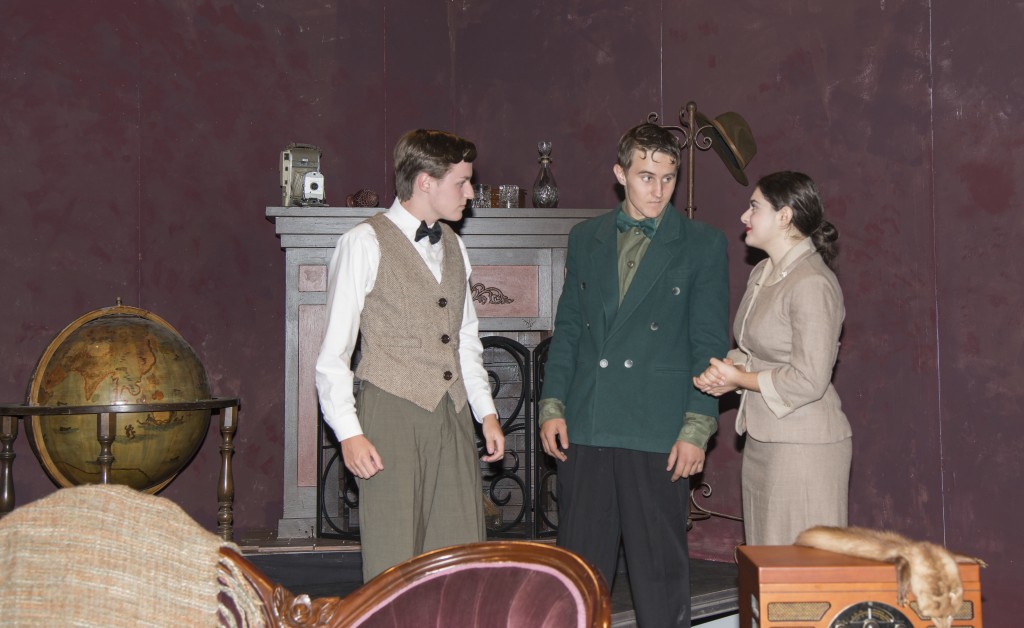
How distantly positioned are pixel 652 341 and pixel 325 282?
2.09 metres

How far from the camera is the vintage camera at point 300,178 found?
4352 mm

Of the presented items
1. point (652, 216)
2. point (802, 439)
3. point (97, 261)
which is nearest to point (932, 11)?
point (652, 216)

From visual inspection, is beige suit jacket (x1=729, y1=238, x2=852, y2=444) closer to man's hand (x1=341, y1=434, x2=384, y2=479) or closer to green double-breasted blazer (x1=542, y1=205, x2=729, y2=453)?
green double-breasted blazer (x1=542, y1=205, x2=729, y2=453)

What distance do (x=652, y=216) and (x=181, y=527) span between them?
5.31 ft

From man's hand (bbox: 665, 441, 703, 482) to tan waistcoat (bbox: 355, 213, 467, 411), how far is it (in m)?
0.56

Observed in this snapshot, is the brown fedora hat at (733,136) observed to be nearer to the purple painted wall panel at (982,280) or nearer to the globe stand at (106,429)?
the purple painted wall panel at (982,280)

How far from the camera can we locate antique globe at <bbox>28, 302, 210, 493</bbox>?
3781 mm

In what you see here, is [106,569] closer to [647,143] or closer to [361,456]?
[361,456]

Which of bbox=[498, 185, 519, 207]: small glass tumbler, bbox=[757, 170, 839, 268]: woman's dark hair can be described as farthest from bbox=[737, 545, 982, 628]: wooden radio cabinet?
bbox=[498, 185, 519, 207]: small glass tumbler

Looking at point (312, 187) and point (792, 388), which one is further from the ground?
point (312, 187)

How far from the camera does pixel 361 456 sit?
7.38 ft

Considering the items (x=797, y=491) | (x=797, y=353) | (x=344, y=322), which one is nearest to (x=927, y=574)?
(x=797, y=491)

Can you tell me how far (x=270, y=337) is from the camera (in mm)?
4809

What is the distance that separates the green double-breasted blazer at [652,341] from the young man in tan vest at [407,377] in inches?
11.5
